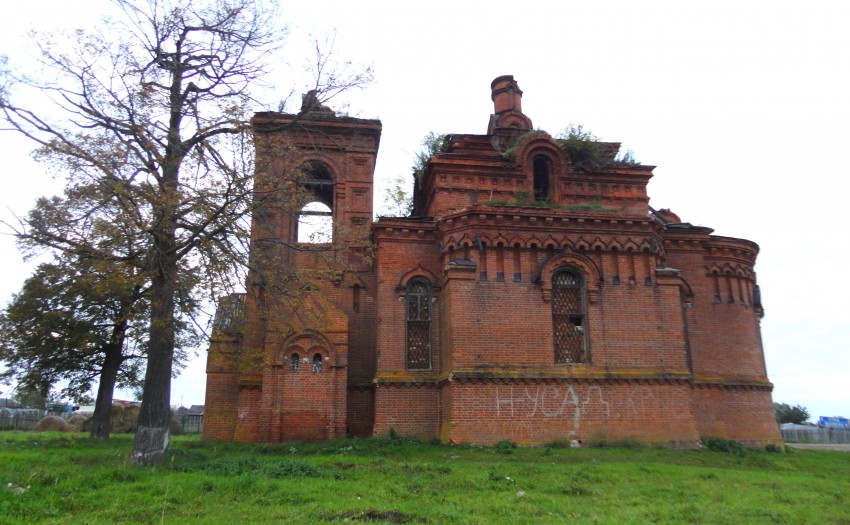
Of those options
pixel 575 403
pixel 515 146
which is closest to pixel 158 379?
pixel 575 403

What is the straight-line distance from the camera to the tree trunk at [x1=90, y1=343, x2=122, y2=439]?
69.0 feet

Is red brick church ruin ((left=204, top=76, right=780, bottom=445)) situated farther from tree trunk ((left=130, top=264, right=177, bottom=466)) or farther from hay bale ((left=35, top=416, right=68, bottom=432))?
hay bale ((left=35, top=416, right=68, bottom=432))

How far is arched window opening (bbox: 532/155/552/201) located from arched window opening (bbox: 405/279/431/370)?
195 inches

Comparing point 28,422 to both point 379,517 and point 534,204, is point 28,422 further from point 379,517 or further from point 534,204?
point 379,517

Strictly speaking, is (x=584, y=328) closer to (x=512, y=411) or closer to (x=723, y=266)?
(x=512, y=411)

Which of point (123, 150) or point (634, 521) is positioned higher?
point (123, 150)

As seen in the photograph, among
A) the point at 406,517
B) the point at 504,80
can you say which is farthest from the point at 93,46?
the point at 504,80

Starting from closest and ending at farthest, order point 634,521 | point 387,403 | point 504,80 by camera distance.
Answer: point 634,521 → point 387,403 → point 504,80

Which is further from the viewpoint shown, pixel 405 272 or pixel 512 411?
→ pixel 405 272

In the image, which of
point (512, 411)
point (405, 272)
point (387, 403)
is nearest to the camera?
point (512, 411)

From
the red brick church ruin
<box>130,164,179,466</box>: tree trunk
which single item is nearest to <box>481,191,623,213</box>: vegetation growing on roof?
the red brick church ruin

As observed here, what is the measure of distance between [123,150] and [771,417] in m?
19.3

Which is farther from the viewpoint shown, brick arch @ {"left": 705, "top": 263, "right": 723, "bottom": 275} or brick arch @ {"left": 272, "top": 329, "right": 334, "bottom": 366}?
brick arch @ {"left": 705, "top": 263, "right": 723, "bottom": 275}

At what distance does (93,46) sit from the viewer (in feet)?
42.2
